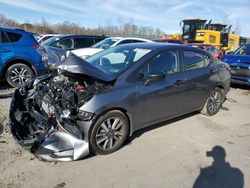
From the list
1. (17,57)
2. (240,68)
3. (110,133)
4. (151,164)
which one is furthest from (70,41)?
(151,164)

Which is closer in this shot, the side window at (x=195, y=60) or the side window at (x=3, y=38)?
the side window at (x=195, y=60)

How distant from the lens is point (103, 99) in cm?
357

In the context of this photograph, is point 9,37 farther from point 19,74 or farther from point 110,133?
point 110,133

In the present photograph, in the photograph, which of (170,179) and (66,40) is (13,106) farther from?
(66,40)

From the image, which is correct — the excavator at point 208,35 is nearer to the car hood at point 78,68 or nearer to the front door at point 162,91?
the front door at point 162,91

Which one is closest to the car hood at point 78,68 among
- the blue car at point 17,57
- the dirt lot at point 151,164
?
the dirt lot at point 151,164

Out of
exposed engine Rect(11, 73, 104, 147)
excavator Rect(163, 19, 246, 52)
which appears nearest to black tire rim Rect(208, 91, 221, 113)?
exposed engine Rect(11, 73, 104, 147)

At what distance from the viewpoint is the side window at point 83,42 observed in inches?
419

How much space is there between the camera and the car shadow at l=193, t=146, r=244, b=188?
324 cm

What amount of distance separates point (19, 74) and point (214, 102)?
17.5 feet

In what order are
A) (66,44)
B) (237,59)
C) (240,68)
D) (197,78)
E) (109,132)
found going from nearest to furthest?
1. (109,132)
2. (197,78)
3. (240,68)
4. (237,59)
5. (66,44)

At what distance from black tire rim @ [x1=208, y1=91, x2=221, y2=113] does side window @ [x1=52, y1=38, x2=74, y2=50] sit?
21.6 ft

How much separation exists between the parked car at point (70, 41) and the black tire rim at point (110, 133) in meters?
6.84

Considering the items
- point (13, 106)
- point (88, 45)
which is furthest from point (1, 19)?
point (13, 106)
